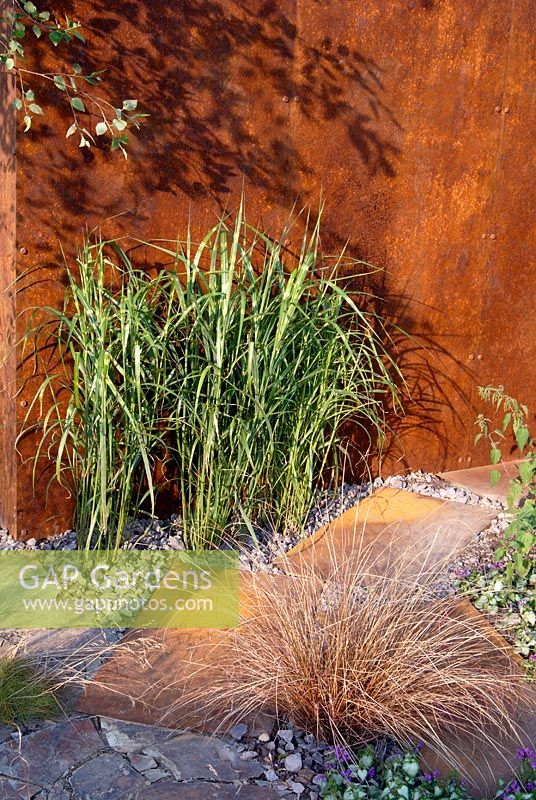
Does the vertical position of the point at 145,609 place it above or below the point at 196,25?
below

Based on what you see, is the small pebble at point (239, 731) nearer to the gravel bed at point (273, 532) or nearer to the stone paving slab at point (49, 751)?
the stone paving slab at point (49, 751)

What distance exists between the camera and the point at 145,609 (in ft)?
8.77

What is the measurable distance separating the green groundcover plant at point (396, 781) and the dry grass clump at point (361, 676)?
59 millimetres

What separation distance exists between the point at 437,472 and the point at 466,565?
1.11 meters

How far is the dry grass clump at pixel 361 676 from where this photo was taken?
2.11 meters

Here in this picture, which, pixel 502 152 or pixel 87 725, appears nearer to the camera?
pixel 87 725

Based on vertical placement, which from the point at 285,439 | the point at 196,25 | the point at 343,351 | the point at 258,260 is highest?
the point at 196,25

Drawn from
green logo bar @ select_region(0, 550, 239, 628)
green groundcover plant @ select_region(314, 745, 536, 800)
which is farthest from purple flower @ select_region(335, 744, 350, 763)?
green logo bar @ select_region(0, 550, 239, 628)

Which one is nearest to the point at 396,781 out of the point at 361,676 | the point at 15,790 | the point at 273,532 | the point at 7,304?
the point at 361,676

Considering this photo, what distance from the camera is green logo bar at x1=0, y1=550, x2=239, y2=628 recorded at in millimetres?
2592

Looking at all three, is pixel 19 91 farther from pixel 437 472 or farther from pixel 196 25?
pixel 437 472

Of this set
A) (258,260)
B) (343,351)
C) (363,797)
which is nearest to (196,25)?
(258,260)

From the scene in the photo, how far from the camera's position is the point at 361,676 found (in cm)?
214

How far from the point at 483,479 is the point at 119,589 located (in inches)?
77.5
